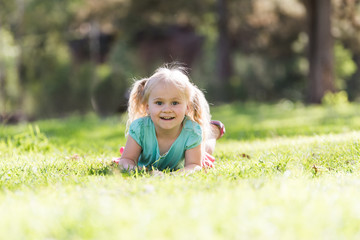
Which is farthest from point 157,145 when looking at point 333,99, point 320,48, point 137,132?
point 320,48

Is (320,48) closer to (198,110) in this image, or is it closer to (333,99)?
(333,99)

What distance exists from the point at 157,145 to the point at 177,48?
73.5 feet

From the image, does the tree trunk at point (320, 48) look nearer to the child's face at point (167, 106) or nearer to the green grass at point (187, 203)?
the green grass at point (187, 203)

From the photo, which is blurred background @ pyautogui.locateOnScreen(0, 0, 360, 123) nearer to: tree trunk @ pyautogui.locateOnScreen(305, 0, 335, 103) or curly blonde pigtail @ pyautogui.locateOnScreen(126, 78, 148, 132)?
tree trunk @ pyautogui.locateOnScreen(305, 0, 335, 103)

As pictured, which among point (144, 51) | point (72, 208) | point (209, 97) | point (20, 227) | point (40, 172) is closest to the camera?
point (20, 227)

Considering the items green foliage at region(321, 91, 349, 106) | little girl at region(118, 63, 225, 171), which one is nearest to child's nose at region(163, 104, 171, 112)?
little girl at region(118, 63, 225, 171)

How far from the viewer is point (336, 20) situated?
21.4m

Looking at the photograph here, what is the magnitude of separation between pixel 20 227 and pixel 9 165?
226cm

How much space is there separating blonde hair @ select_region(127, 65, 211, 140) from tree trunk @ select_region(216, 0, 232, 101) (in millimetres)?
15839

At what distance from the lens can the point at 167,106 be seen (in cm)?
399

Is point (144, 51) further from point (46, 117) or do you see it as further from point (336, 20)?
point (336, 20)

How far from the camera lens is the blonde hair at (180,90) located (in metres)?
4.07

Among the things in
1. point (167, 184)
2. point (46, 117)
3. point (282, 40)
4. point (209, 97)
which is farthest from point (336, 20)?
point (167, 184)

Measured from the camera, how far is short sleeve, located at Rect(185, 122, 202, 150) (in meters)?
4.08
